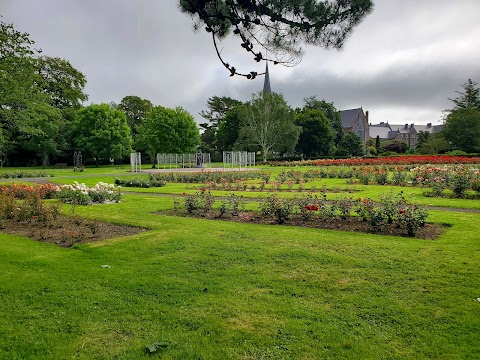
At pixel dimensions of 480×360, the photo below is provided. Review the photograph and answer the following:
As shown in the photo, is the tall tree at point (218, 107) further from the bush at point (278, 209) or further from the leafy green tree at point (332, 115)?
the bush at point (278, 209)

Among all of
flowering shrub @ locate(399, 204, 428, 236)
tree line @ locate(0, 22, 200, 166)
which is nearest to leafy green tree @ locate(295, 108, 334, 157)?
tree line @ locate(0, 22, 200, 166)

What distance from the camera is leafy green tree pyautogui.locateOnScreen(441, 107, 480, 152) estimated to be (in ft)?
156

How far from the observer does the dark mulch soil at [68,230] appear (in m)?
7.24

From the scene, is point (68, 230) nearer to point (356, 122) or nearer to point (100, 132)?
point (100, 132)

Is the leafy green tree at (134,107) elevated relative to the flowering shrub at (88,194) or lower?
elevated

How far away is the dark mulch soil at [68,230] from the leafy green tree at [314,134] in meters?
51.4

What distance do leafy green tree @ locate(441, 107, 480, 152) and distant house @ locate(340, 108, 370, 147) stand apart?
43474 mm

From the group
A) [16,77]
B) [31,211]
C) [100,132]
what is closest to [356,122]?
[100,132]

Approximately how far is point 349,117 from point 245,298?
9622cm

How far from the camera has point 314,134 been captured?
5844cm

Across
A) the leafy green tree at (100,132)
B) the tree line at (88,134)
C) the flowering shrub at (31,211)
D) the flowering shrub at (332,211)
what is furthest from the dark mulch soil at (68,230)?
the leafy green tree at (100,132)

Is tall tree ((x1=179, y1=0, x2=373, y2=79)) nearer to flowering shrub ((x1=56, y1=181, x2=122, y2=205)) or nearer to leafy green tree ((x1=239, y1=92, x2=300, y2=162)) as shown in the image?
flowering shrub ((x1=56, y1=181, x2=122, y2=205))

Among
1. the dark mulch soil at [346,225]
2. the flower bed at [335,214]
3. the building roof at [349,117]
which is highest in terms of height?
the building roof at [349,117]

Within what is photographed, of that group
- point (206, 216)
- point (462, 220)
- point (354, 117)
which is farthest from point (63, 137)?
point (354, 117)
